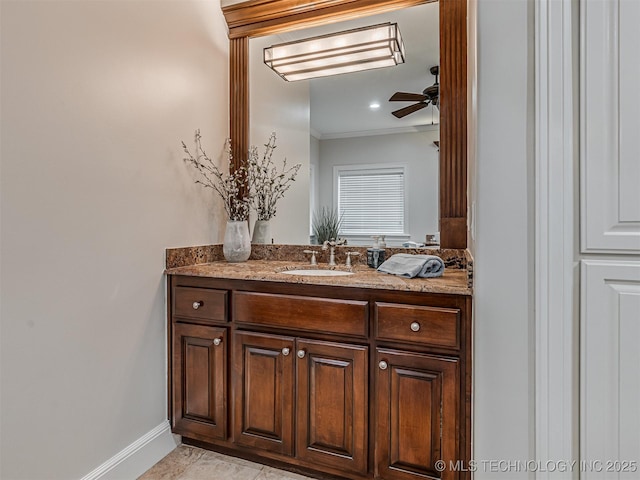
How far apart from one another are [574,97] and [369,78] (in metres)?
1.30

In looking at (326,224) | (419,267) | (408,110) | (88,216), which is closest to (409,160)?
(408,110)

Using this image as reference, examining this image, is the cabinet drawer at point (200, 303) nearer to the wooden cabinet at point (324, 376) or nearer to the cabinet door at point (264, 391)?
the wooden cabinet at point (324, 376)

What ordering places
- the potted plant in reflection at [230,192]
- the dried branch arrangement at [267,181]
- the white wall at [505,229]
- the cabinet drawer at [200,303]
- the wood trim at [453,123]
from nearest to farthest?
the white wall at [505,229] → the cabinet drawer at [200,303] → the wood trim at [453,123] → the potted plant in reflection at [230,192] → the dried branch arrangement at [267,181]

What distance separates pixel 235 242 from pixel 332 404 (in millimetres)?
1039

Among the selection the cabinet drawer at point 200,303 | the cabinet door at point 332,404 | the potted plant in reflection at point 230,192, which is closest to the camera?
the cabinet door at point 332,404

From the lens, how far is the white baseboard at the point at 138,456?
1514 mm

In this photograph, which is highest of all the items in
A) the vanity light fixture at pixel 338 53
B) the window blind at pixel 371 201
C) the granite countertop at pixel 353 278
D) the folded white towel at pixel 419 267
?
the vanity light fixture at pixel 338 53

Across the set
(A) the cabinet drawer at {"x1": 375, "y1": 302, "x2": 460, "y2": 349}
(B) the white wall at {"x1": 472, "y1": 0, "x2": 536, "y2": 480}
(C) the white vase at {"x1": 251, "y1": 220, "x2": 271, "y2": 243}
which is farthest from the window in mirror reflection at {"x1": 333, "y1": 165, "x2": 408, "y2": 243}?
(B) the white wall at {"x1": 472, "y1": 0, "x2": 536, "y2": 480}

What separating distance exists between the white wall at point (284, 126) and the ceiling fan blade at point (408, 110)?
552mm

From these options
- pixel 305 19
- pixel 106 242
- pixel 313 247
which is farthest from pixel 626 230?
pixel 305 19

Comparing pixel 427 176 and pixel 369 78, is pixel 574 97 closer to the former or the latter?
pixel 427 176

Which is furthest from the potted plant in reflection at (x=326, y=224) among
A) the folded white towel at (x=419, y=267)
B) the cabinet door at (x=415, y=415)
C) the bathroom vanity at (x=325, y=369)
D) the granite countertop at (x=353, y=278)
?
the cabinet door at (x=415, y=415)

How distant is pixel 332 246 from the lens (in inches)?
83.7

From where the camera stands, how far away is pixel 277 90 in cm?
235
